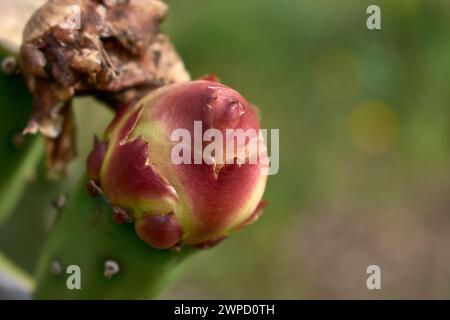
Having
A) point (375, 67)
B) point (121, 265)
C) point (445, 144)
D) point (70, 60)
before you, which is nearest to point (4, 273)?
point (121, 265)

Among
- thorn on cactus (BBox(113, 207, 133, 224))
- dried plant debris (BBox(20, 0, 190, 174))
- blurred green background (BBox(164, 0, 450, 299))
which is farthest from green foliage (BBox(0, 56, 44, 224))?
blurred green background (BBox(164, 0, 450, 299))

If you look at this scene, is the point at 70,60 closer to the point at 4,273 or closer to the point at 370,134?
the point at 4,273

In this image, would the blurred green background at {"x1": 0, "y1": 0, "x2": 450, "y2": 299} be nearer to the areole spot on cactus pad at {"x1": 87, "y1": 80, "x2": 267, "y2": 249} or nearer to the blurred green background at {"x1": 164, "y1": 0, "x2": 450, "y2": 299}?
the blurred green background at {"x1": 164, "y1": 0, "x2": 450, "y2": 299}

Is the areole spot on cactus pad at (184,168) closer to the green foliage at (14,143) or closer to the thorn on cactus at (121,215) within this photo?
the thorn on cactus at (121,215)

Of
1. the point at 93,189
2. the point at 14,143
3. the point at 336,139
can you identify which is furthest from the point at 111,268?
the point at 336,139

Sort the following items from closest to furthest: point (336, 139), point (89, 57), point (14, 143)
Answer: point (89, 57) → point (14, 143) → point (336, 139)

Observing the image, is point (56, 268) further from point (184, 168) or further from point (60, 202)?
point (184, 168)
